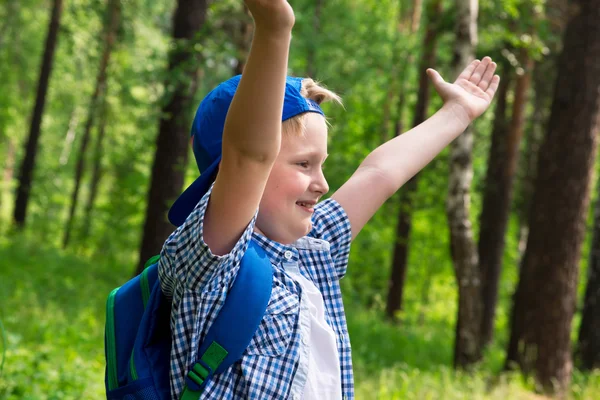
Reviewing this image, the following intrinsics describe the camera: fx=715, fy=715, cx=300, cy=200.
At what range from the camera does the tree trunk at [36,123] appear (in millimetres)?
17281

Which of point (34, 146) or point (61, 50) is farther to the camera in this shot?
point (61, 50)

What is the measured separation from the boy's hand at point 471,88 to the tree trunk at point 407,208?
10.9m

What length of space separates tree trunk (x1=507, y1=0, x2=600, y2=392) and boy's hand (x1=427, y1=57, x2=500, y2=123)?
539 cm

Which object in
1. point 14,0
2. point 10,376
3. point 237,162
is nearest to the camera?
point 237,162

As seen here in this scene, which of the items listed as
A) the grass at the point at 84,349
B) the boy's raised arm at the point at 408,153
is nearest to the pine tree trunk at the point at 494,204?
the grass at the point at 84,349

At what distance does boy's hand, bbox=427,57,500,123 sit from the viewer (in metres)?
2.27

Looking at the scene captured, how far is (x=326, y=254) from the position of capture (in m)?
1.97

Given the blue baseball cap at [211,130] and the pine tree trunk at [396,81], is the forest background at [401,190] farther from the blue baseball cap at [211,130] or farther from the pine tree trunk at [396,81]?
the blue baseball cap at [211,130]

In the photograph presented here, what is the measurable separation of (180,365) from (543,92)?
1486 cm

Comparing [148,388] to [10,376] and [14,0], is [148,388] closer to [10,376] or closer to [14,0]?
[10,376]

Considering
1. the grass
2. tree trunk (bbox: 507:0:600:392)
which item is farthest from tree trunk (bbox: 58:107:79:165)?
tree trunk (bbox: 507:0:600:392)

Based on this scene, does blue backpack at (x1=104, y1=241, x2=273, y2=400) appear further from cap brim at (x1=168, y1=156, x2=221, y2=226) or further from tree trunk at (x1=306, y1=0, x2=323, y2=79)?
tree trunk at (x1=306, y1=0, x2=323, y2=79)

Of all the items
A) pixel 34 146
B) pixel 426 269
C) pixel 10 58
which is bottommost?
pixel 426 269

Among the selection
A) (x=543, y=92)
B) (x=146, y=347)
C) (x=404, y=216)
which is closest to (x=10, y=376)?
(x=146, y=347)
